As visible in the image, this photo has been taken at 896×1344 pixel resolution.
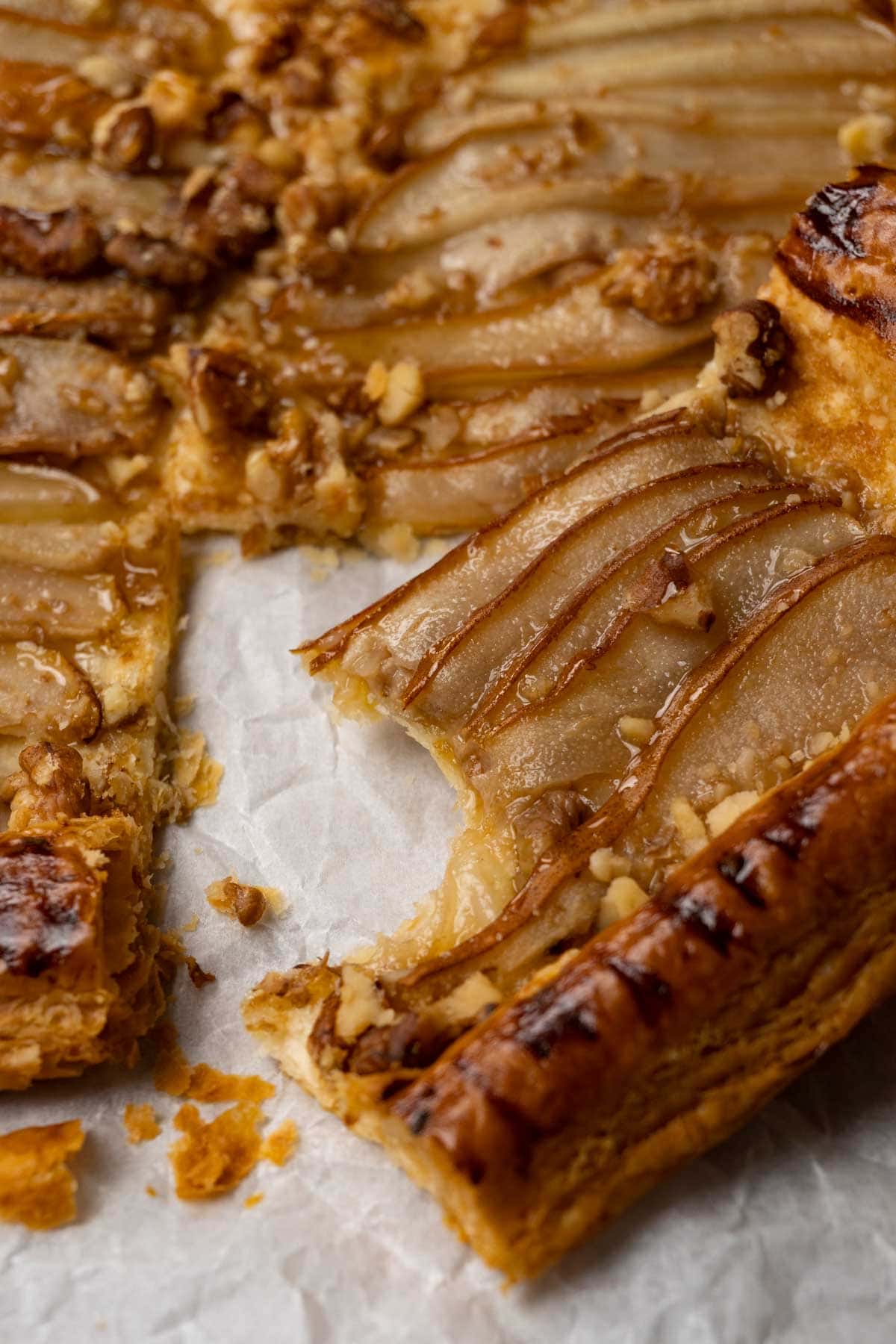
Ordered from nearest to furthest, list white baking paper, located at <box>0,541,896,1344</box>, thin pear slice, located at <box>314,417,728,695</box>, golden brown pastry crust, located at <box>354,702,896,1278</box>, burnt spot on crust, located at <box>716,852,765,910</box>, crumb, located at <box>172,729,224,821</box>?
golden brown pastry crust, located at <box>354,702,896,1278</box>, burnt spot on crust, located at <box>716,852,765,910</box>, white baking paper, located at <box>0,541,896,1344</box>, thin pear slice, located at <box>314,417,728,695</box>, crumb, located at <box>172,729,224,821</box>

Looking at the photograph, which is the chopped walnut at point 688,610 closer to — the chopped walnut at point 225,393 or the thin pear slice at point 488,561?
the thin pear slice at point 488,561

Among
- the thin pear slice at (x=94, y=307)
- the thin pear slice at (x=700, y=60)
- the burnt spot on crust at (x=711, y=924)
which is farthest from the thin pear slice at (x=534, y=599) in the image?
the thin pear slice at (x=700, y=60)

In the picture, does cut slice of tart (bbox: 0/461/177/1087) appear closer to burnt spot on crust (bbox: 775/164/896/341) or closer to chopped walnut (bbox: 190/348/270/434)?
chopped walnut (bbox: 190/348/270/434)

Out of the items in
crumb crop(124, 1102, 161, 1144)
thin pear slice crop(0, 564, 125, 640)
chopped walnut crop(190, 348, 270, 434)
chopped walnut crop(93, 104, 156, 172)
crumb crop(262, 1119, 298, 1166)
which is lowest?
crumb crop(124, 1102, 161, 1144)

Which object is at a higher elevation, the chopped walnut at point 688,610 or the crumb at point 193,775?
the chopped walnut at point 688,610

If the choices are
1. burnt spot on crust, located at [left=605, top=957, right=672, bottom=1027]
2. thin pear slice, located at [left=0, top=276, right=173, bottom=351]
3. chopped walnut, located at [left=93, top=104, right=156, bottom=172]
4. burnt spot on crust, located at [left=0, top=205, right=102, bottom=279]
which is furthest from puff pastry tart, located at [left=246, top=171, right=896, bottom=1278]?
chopped walnut, located at [left=93, top=104, right=156, bottom=172]

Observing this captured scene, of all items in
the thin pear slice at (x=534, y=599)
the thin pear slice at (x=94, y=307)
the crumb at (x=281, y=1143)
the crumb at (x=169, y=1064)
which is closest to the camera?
the crumb at (x=281, y=1143)

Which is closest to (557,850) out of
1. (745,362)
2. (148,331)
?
(745,362)
